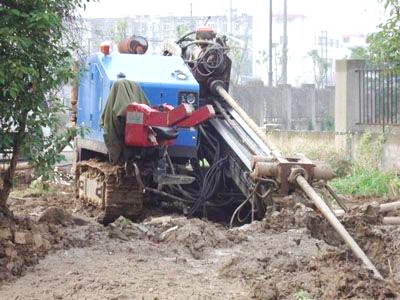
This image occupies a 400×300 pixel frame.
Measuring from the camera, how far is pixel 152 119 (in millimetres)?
9969

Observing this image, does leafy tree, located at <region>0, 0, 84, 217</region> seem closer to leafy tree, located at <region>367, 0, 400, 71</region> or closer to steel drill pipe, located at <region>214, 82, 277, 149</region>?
steel drill pipe, located at <region>214, 82, 277, 149</region>

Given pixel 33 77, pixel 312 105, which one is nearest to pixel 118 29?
pixel 312 105

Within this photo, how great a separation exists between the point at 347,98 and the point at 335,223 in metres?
10.8

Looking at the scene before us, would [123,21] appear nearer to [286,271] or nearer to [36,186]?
[36,186]

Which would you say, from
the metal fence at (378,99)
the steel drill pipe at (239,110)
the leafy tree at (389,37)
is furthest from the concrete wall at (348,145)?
the leafy tree at (389,37)

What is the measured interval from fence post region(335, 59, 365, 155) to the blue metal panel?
23.4 feet

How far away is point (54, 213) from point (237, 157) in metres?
2.95

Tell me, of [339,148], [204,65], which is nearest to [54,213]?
[204,65]

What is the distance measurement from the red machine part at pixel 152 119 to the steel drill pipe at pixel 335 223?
4.62 feet

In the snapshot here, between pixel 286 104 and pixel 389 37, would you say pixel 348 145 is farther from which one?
pixel 286 104

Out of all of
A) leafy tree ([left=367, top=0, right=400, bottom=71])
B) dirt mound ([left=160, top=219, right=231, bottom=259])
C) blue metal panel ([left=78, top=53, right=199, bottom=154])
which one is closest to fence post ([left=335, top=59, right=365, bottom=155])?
leafy tree ([left=367, top=0, right=400, bottom=71])

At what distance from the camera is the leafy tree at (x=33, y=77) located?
802 centimetres

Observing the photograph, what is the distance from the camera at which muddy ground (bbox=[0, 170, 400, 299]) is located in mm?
6719

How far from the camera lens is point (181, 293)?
6.66m
